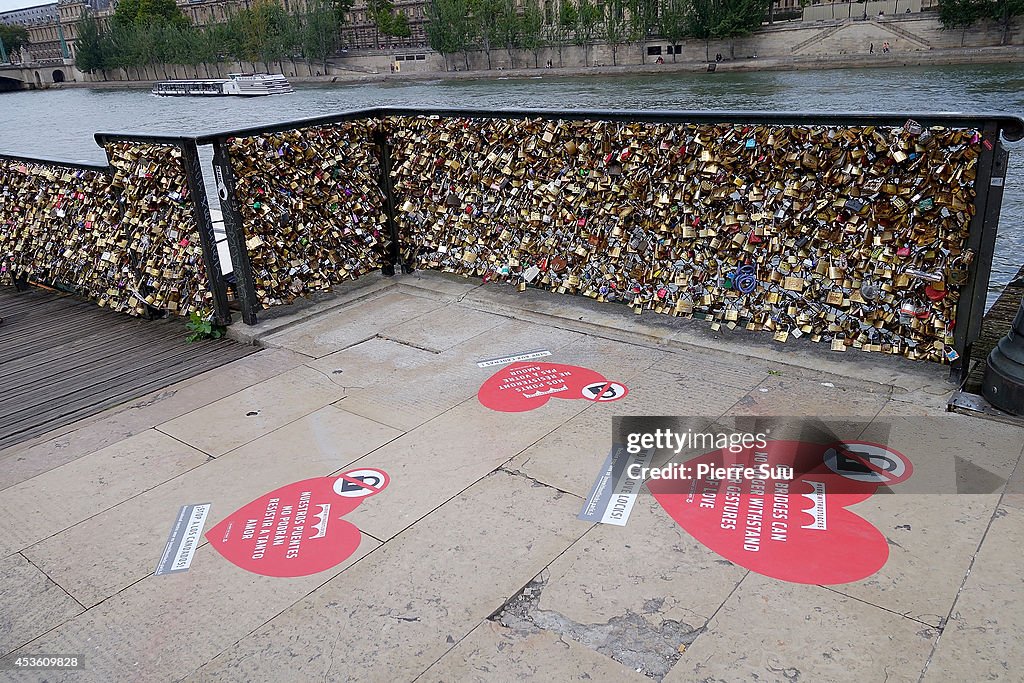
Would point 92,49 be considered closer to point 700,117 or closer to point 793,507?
point 700,117

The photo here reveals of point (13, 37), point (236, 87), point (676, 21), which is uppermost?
point (13, 37)

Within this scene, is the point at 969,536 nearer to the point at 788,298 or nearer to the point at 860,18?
the point at 788,298

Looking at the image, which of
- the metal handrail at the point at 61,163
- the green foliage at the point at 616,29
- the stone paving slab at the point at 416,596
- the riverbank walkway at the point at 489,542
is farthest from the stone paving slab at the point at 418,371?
the green foliage at the point at 616,29

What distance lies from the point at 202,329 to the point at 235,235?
0.87m

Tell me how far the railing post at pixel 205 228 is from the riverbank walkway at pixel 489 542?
1.14m

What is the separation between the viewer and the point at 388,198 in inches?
303

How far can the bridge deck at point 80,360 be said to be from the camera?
18.2 feet

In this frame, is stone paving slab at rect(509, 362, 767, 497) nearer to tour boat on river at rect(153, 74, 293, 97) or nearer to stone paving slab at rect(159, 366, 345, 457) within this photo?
stone paving slab at rect(159, 366, 345, 457)

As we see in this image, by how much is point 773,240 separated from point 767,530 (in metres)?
2.48

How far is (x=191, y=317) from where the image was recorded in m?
6.80

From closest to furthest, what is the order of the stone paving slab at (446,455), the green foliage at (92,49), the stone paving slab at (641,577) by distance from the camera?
the stone paving slab at (641,577) → the stone paving slab at (446,455) → the green foliage at (92,49)

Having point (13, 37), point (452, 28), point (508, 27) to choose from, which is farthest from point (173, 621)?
point (13, 37)

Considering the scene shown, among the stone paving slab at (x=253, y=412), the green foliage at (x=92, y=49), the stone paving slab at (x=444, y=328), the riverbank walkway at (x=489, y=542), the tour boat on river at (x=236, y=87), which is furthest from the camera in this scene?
the green foliage at (x=92, y=49)

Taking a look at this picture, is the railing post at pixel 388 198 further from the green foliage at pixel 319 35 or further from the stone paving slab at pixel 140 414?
the green foliage at pixel 319 35
